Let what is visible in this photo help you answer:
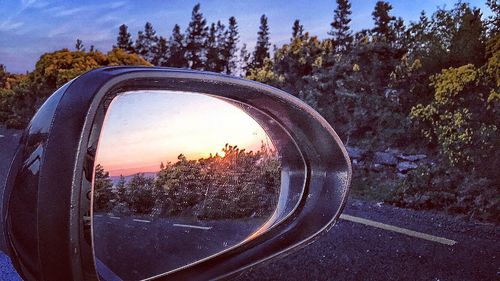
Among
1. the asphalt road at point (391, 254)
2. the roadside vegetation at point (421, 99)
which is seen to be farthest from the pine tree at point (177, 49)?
the asphalt road at point (391, 254)

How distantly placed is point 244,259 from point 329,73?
41.3 feet

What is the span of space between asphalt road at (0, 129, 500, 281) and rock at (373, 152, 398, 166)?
162 inches

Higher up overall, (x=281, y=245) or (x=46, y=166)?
(x=46, y=166)

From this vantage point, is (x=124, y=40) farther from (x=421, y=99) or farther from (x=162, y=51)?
(x=421, y=99)

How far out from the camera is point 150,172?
127 centimetres

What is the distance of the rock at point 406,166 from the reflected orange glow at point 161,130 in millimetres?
8753

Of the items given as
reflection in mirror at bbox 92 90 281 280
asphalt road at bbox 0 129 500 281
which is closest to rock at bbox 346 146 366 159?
asphalt road at bbox 0 129 500 281

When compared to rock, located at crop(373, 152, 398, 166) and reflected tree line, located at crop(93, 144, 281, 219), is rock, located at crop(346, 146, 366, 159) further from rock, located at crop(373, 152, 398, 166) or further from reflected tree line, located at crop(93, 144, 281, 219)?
reflected tree line, located at crop(93, 144, 281, 219)

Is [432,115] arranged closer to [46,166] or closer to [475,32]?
[475,32]

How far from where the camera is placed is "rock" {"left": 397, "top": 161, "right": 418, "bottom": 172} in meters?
9.66

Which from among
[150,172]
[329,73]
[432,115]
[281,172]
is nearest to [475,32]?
[432,115]

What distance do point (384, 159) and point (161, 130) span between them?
967 cm

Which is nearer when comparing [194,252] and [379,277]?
[194,252]

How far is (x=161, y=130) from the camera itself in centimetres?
134
